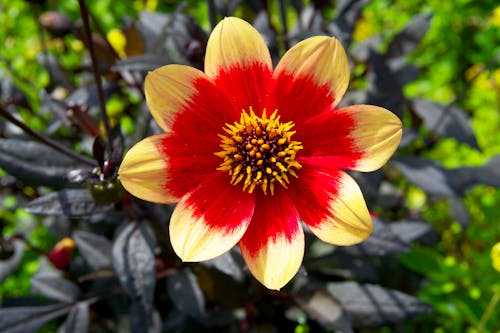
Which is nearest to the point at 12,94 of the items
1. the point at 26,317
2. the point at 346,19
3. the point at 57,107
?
the point at 57,107

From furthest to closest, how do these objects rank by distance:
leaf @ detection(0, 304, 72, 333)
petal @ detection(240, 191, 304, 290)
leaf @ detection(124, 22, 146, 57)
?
leaf @ detection(124, 22, 146, 57), leaf @ detection(0, 304, 72, 333), petal @ detection(240, 191, 304, 290)

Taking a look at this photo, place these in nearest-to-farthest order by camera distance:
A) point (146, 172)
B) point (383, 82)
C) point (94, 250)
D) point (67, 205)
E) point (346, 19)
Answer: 1. point (146, 172)
2. point (67, 205)
3. point (94, 250)
4. point (383, 82)
5. point (346, 19)

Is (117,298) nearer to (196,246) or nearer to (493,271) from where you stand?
(196,246)

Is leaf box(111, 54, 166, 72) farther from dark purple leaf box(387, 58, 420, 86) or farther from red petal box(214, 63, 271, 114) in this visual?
dark purple leaf box(387, 58, 420, 86)

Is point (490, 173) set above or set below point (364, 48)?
below

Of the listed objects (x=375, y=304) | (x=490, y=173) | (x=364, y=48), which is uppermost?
(x=364, y=48)

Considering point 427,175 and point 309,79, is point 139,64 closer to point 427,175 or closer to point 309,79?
point 309,79

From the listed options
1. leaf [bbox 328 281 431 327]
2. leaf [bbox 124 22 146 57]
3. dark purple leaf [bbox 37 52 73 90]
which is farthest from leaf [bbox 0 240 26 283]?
leaf [bbox 328 281 431 327]
